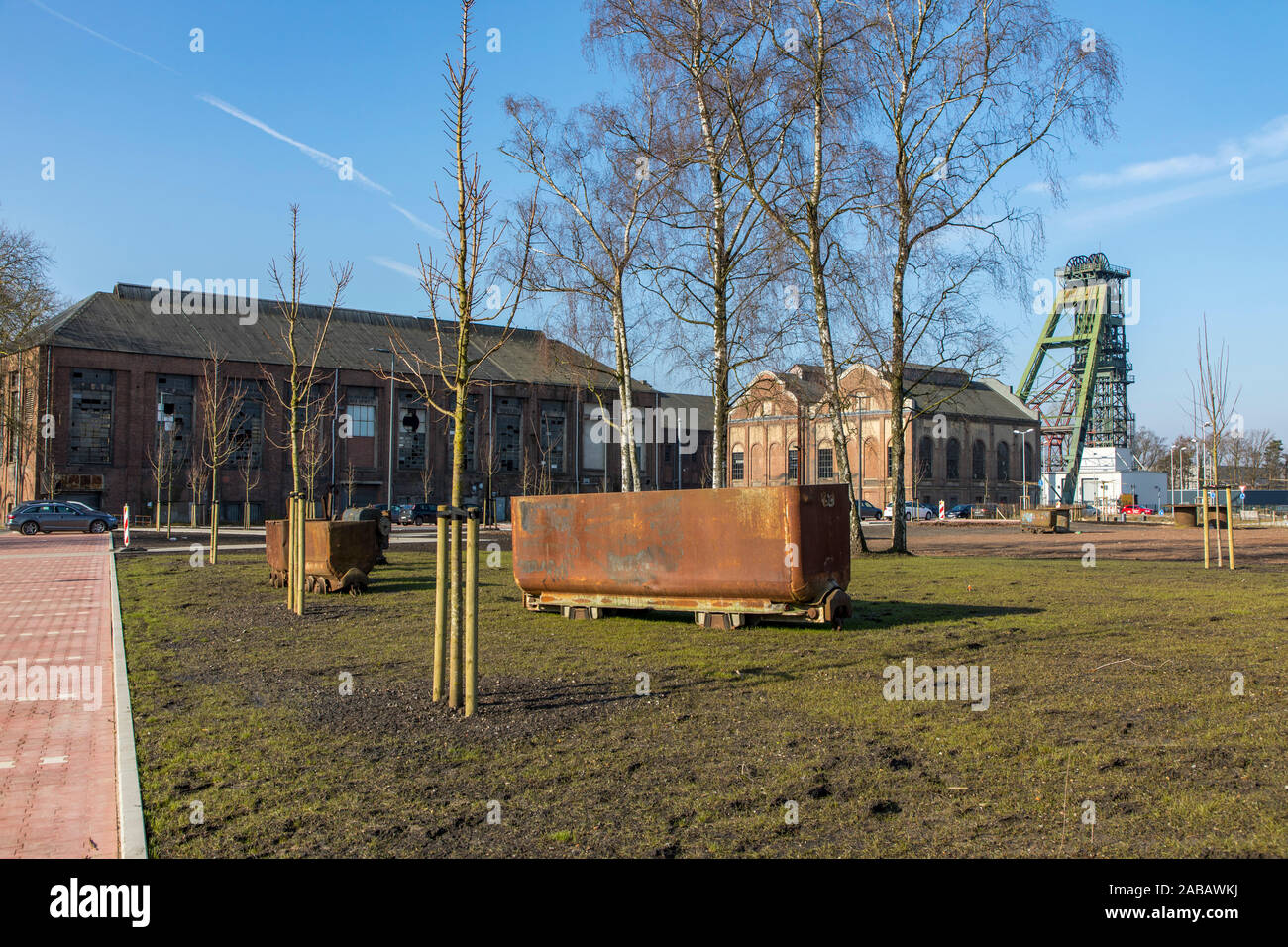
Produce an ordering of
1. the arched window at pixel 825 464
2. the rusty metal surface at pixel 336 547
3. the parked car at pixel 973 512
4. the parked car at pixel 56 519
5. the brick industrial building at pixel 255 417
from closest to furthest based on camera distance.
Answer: the rusty metal surface at pixel 336 547, the parked car at pixel 56 519, the brick industrial building at pixel 255 417, the parked car at pixel 973 512, the arched window at pixel 825 464

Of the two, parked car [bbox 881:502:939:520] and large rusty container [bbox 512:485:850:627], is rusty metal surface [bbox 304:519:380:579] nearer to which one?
large rusty container [bbox 512:485:850:627]

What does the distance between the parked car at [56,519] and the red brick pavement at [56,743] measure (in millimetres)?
31691

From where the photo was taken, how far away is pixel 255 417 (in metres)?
61.1

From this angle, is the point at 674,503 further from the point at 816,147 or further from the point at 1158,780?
the point at 816,147

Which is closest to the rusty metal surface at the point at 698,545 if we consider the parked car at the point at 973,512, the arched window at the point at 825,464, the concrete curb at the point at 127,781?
the concrete curb at the point at 127,781

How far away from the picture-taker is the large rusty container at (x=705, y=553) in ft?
33.7

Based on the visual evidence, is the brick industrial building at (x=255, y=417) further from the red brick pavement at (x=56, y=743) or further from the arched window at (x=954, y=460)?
the red brick pavement at (x=56, y=743)

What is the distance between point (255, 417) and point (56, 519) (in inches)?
783

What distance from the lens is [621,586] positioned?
37.3ft

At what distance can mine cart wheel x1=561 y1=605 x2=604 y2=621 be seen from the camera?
11891mm

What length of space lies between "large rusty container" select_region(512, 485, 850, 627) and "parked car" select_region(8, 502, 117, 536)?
37.7 meters
